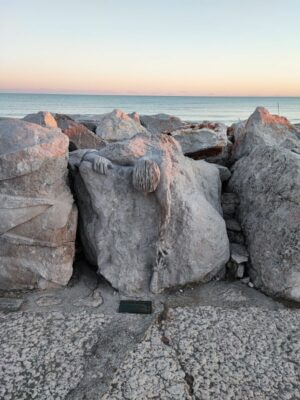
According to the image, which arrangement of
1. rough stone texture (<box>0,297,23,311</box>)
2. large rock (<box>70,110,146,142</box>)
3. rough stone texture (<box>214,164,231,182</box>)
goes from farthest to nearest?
large rock (<box>70,110,146,142</box>) → rough stone texture (<box>214,164,231,182</box>) → rough stone texture (<box>0,297,23,311</box>)

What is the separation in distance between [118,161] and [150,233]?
0.84 m

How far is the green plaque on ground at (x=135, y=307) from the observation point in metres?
3.97

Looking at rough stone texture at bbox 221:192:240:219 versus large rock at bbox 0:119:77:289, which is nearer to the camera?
large rock at bbox 0:119:77:289

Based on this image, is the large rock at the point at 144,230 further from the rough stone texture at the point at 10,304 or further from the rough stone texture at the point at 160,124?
the rough stone texture at the point at 160,124

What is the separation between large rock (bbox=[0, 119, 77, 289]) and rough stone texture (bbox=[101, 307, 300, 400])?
1.36 metres

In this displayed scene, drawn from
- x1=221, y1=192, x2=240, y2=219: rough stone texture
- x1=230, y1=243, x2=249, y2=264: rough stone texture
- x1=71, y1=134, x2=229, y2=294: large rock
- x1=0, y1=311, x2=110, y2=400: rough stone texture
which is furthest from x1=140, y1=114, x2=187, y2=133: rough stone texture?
x1=0, y1=311, x2=110, y2=400: rough stone texture

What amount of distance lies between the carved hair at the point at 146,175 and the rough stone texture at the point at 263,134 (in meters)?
2.41

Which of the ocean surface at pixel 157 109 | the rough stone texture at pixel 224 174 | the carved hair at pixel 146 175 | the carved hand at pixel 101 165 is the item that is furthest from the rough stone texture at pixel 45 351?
the ocean surface at pixel 157 109

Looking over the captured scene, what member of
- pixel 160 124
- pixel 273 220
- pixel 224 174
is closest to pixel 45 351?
pixel 273 220

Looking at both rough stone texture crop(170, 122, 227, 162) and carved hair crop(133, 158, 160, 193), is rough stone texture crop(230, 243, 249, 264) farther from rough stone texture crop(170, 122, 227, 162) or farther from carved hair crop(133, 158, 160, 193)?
rough stone texture crop(170, 122, 227, 162)

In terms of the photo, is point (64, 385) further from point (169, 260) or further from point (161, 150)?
point (161, 150)

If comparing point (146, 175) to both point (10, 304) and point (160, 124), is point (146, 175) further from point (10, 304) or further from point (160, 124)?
point (160, 124)

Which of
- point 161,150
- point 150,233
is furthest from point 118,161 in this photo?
point 150,233

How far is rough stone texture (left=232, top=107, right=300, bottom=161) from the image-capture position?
6.19 meters
